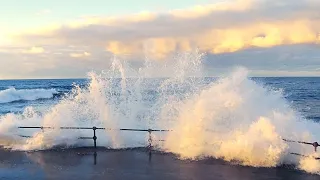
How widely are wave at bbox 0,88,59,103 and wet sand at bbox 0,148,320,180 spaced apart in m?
42.9

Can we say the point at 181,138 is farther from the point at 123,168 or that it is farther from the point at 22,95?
the point at 22,95

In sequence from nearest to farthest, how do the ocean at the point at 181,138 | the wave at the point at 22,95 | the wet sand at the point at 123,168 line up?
the wet sand at the point at 123,168
the ocean at the point at 181,138
the wave at the point at 22,95

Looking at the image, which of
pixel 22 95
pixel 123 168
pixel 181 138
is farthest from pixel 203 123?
pixel 22 95

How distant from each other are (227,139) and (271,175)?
109 inches

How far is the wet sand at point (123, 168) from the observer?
1044 centimetres

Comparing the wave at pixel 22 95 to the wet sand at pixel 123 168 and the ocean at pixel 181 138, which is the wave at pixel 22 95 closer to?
the ocean at pixel 181 138

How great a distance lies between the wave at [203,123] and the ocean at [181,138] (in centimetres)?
3

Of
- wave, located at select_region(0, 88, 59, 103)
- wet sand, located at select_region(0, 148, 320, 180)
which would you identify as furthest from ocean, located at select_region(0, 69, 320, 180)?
wave, located at select_region(0, 88, 59, 103)

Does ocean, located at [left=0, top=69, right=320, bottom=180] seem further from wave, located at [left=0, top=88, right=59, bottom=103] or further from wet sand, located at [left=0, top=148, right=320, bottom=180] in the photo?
wave, located at [left=0, top=88, right=59, bottom=103]

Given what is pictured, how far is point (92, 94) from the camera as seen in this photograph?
17109mm

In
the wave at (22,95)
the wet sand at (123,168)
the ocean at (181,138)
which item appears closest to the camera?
the wet sand at (123,168)

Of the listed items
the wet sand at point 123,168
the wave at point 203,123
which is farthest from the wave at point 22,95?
the wet sand at point 123,168

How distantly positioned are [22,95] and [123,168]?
A: 5069 centimetres

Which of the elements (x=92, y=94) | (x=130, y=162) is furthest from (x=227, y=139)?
(x=92, y=94)
